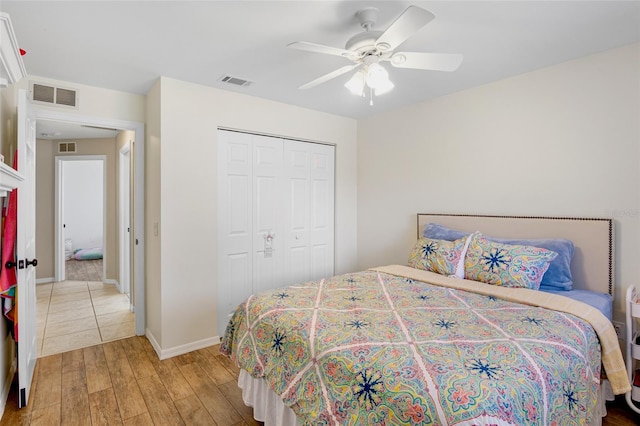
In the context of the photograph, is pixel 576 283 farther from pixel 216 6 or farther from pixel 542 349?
pixel 216 6

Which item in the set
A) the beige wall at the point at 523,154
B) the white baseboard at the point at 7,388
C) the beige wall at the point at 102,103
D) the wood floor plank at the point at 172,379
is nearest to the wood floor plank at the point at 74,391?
the white baseboard at the point at 7,388

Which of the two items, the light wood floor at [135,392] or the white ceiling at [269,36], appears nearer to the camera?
the white ceiling at [269,36]

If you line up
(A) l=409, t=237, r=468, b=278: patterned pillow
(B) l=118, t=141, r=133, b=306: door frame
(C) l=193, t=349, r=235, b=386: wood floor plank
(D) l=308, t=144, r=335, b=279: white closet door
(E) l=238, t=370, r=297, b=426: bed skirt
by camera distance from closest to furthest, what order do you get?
(E) l=238, t=370, r=297, b=426: bed skirt → (C) l=193, t=349, r=235, b=386: wood floor plank → (A) l=409, t=237, r=468, b=278: patterned pillow → (D) l=308, t=144, r=335, b=279: white closet door → (B) l=118, t=141, r=133, b=306: door frame

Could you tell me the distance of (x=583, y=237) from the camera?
7.86ft

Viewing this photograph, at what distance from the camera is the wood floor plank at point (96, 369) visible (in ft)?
7.77

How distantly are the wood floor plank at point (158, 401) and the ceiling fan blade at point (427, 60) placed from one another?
98.0 inches

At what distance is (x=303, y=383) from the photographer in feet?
4.81

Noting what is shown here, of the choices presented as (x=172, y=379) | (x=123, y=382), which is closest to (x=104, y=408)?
(x=123, y=382)

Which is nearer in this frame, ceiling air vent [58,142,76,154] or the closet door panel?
the closet door panel

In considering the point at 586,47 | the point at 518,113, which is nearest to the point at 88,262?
the point at 518,113

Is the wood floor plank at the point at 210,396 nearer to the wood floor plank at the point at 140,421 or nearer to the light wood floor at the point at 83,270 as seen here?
the wood floor plank at the point at 140,421

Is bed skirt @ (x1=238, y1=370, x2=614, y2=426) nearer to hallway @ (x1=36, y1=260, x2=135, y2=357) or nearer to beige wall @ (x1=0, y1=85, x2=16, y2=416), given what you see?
beige wall @ (x1=0, y1=85, x2=16, y2=416)

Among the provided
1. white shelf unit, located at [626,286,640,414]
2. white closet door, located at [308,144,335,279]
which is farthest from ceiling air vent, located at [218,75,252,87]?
white shelf unit, located at [626,286,640,414]

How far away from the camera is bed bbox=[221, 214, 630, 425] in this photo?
3.76ft
